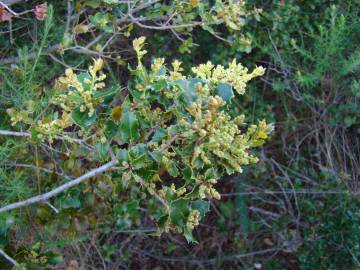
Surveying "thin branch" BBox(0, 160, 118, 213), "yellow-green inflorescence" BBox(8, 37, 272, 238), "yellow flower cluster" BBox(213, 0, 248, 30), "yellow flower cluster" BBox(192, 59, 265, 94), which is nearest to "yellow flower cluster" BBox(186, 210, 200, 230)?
"yellow-green inflorescence" BBox(8, 37, 272, 238)

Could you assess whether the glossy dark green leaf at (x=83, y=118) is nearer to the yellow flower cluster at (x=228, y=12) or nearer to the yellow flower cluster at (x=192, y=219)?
the yellow flower cluster at (x=192, y=219)

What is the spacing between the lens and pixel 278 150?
3.43 metres

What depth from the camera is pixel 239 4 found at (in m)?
2.56

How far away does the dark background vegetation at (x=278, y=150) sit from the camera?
9.49ft

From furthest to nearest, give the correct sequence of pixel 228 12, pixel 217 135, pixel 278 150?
pixel 278 150
pixel 228 12
pixel 217 135

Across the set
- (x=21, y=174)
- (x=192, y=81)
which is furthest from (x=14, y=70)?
(x=192, y=81)

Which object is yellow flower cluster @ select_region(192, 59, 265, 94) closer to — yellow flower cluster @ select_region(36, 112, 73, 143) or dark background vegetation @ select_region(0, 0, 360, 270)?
yellow flower cluster @ select_region(36, 112, 73, 143)

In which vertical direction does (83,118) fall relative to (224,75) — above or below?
below

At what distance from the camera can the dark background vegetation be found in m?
2.89

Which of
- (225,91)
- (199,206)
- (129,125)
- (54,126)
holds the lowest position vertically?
(199,206)

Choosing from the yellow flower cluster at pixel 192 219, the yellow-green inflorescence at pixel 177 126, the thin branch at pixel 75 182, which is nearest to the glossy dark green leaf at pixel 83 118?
the yellow-green inflorescence at pixel 177 126

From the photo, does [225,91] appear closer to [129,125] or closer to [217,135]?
[217,135]

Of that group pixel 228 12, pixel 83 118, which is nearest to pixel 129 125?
pixel 83 118

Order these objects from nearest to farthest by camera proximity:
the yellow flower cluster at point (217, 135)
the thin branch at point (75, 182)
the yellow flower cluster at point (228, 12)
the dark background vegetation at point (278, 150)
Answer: the yellow flower cluster at point (217, 135) < the thin branch at point (75, 182) < the yellow flower cluster at point (228, 12) < the dark background vegetation at point (278, 150)
